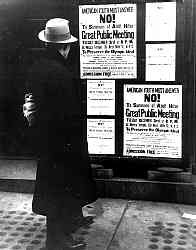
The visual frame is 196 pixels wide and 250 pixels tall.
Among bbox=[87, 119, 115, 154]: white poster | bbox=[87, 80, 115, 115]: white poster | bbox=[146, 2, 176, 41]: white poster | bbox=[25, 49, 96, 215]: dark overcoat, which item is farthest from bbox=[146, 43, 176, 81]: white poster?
bbox=[25, 49, 96, 215]: dark overcoat

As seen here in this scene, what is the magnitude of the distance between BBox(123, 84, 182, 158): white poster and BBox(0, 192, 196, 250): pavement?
2.28 ft

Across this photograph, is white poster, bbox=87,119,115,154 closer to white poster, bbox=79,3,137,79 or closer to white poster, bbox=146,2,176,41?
white poster, bbox=79,3,137,79

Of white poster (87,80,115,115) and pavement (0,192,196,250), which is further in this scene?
white poster (87,80,115,115)

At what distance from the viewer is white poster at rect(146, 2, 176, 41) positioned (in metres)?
5.52

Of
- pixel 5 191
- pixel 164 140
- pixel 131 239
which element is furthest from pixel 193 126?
pixel 5 191

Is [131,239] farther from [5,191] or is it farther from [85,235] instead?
[5,191]

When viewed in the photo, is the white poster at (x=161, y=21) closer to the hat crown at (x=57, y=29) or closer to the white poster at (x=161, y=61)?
the white poster at (x=161, y=61)

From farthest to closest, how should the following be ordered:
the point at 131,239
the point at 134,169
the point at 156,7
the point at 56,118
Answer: the point at 134,169 < the point at 156,7 < the point at 131,239 < the point at 56,118

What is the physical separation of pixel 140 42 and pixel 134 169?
1642 millimetres

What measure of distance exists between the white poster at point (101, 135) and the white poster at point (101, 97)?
0.43 ft

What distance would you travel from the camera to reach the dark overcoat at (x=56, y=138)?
428cm

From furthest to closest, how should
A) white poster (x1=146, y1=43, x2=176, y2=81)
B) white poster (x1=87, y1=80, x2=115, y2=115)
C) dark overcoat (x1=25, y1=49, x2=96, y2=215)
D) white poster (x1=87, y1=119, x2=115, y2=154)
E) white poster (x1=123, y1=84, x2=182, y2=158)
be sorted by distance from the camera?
white poster (x1=87, y1=119, x2=115, y2=154), white poster (x1=87, y1=80, x2=115, y2=115), white poster (x1=123, y1=84, x2=182, y2=158), white poster (x1=146, y1=43, x2=176, y2=81), dark overcoat (x1=25, y1=49, x2=96, y2=215)

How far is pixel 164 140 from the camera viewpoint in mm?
5836

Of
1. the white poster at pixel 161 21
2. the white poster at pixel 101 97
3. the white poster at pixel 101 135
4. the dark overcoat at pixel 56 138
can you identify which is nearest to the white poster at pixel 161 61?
the white poster at pixel 161 21
